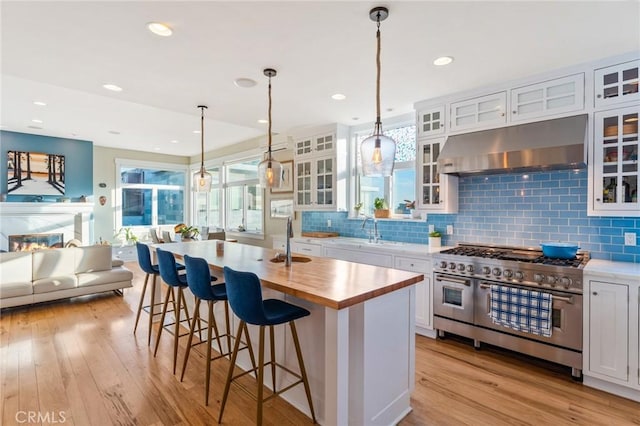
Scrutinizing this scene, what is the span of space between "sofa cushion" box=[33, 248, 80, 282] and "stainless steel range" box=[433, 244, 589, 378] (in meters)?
4.94

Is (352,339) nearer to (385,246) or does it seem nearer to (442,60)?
(385,246)

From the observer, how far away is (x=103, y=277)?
15.8ft

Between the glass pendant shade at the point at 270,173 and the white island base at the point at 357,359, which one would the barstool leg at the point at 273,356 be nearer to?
the white island base at the point at 357,359

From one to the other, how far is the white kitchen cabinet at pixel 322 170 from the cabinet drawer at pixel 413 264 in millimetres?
1457

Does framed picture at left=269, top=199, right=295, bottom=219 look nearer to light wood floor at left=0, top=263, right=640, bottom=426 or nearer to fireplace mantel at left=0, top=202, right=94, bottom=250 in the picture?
light wood floor at left=0, top=263, right=640, bottom=426

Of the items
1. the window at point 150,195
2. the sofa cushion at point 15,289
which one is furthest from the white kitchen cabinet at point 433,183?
the window at point 150,195

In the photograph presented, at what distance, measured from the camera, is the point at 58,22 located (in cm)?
221

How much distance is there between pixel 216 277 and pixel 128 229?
6385 millimetres

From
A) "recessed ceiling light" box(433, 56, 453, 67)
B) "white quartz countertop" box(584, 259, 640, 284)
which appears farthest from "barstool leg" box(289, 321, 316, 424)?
"recessed ceiling light" box(433, 56, 453, 67)

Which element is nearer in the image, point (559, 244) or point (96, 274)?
point (559, 244)

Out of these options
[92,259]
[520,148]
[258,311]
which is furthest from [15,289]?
[520,148]

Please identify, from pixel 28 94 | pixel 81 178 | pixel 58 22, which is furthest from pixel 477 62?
pixel 81 178

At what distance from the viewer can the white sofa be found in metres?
4.16

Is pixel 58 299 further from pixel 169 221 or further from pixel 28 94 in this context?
pixel 169 221
